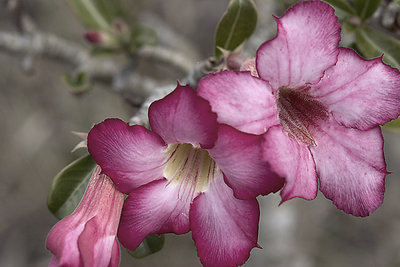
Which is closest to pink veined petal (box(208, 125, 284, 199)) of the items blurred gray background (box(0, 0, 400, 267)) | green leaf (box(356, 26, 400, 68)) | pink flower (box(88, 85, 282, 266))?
pink flower (box(88, 85, 282, 266))

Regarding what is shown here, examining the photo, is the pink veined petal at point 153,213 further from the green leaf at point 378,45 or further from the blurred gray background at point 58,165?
the blurred gray background at point 58,165

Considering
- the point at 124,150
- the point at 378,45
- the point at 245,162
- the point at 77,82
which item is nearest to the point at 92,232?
the point at 124,150

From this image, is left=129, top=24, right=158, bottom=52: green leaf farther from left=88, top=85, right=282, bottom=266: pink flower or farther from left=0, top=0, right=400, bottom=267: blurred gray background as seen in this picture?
left=0, top=0, right=400, bottom=267: blurred gray background

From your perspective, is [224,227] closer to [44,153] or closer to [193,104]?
[193,104]

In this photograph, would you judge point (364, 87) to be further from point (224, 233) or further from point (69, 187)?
point (69, 187)

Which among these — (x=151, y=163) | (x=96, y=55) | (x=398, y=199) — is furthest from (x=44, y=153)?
(x=151, y=163)
